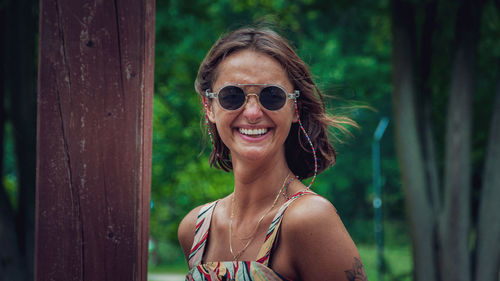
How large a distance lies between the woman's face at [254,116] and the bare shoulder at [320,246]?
0.35 metres

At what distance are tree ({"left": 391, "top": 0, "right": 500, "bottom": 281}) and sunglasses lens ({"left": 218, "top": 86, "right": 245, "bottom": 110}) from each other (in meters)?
4.14

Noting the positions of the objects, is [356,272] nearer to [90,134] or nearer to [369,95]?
[90,134]

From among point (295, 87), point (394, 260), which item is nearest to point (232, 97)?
point (295, 87)

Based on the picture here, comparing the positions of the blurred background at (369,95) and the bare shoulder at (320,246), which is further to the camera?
the blurred background at (369,95)

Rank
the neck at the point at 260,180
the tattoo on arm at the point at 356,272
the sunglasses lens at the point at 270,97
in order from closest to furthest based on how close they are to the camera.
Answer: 1. the tattoo on arm at the point at 356,272
2. the sunglasses lens at the point at 270,97
3. the neck at the point at 260,180

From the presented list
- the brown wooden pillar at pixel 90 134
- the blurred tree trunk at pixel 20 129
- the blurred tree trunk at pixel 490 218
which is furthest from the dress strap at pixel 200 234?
the blurred tree trunk at pixel 20 129

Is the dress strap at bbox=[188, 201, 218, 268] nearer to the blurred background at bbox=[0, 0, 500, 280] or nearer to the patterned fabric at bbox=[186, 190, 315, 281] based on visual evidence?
the patterned fabric at bbox=[186, 190, 315, 281]

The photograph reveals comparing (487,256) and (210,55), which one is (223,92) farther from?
(487,256)

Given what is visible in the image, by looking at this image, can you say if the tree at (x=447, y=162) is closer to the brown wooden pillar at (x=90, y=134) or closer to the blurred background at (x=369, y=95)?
the blurred background at (x=369, y=95)

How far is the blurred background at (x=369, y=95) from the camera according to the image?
568cm

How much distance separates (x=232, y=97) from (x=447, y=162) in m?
4.21

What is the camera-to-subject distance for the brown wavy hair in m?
2.17

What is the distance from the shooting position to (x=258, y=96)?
2.09 metres

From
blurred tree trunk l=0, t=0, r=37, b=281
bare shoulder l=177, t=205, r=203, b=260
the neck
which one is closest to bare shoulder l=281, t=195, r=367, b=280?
the neck
